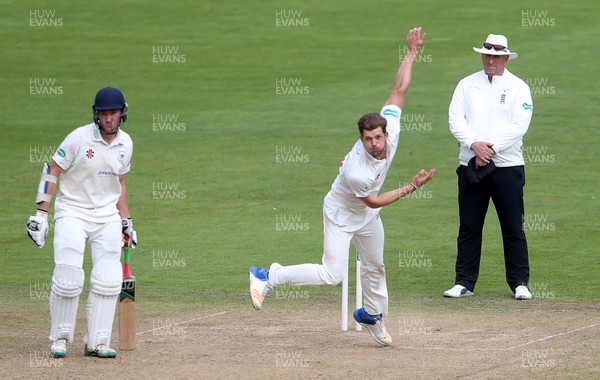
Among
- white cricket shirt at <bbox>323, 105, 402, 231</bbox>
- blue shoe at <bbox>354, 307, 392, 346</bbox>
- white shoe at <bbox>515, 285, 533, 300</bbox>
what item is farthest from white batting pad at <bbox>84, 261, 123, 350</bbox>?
white shoe at <bbox>515, 285, 533, 300</bbox>

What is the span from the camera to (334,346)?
10367 mm

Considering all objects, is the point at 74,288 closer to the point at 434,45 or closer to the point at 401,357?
the point at 401,357

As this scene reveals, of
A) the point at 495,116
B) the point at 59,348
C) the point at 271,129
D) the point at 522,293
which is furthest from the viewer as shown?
the point at 271,129

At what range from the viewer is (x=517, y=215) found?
41.1 feet

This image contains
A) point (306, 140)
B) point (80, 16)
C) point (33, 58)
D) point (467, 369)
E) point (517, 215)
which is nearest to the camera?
point (467, 369)

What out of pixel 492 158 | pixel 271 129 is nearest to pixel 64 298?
pixel 492 158

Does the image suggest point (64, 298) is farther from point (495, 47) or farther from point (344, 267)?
point (495, 47)

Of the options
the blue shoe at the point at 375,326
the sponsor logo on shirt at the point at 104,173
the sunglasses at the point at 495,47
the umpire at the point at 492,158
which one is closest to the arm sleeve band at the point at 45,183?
the sponsor logo on shirt at the point at 104,173

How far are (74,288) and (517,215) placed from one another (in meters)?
5.00

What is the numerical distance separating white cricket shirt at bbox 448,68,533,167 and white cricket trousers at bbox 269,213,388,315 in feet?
8.16

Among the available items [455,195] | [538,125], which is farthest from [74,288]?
[538,125]

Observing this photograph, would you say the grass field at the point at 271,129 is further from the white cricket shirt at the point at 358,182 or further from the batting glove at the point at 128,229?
the white cricket shirt at the point at 358,182

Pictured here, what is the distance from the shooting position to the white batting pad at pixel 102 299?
9.84 m

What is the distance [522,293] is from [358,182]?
325 centimetres
